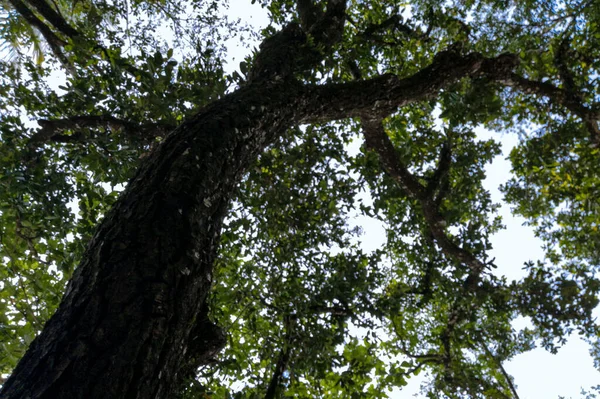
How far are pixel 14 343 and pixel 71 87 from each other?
3.03 metres

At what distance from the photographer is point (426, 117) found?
29.7 feet

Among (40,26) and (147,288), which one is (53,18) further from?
(147,288)

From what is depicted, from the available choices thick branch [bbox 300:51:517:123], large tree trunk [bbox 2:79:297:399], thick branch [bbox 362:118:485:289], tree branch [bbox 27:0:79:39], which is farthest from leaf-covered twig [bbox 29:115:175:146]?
thick branch [bbox 362:118:485:289]

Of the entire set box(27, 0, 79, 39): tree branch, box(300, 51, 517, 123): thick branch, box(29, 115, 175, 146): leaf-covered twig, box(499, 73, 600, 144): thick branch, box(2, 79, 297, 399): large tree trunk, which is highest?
box(499, 73, 600, 144): thick branch

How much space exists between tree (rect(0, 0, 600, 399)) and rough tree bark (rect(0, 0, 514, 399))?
0.01m

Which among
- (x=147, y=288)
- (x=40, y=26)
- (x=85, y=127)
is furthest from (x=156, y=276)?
(x=40, y=26)

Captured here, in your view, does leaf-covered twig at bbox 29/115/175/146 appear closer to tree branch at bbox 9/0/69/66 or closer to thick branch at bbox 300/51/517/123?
thick branch at bbox 300/51/517/123

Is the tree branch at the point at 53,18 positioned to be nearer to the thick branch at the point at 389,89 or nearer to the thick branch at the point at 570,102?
the thick branch at the point at 389,89

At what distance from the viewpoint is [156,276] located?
77.6 inches

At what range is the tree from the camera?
2041 mm

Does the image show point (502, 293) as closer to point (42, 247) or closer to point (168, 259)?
point (168, 259)

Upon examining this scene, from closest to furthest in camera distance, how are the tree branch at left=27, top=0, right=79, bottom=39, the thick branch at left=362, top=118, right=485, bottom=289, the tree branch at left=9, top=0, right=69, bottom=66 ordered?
1. the tree branch at left=27, top=0, right=79, bottom=39
2. the tree branch at left=9, top=0, right=69, bottom=66
3. the thick branch at left=362, top=118, right=485, bottom=289

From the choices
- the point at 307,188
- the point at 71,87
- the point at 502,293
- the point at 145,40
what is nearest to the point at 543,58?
the point at 502,293

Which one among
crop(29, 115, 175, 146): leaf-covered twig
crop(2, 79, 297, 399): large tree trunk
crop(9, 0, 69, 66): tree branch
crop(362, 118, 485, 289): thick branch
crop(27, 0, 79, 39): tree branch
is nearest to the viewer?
crop(2, 79, 297, 399): large tree trunk
